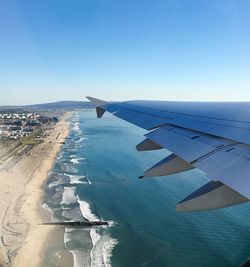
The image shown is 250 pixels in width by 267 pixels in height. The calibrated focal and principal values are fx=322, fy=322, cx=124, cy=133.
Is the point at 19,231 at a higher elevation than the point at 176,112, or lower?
lower

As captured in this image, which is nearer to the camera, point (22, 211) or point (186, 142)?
point (186, 142)

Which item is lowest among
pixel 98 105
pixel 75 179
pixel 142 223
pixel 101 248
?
pixel 75 179

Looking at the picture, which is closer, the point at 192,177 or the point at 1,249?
the point at 1,249

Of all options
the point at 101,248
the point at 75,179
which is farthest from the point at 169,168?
the point at 75,179

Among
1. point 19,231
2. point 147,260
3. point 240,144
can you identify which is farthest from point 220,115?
point 19,231

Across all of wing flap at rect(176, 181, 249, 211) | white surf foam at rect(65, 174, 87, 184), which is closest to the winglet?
wing flap at rect(176, 181, 249, 211)

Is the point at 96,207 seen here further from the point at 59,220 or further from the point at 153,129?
the point at 153,129

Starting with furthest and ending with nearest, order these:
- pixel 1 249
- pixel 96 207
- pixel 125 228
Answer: pixel 96 207 < pixel 125 228 < pixel 1 249

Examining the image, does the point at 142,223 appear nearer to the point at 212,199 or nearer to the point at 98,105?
the point at 98,105
